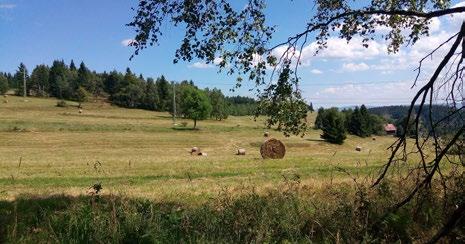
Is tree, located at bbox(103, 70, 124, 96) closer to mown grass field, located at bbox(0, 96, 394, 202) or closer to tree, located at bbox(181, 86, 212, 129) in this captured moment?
mown grass field, located at bbox(0, 96, 394, 202)

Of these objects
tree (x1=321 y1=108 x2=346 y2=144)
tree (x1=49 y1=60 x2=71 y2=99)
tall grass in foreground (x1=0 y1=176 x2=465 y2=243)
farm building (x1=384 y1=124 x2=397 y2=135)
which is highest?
tree (x1=49 y1=60 x2=71 y2=99)

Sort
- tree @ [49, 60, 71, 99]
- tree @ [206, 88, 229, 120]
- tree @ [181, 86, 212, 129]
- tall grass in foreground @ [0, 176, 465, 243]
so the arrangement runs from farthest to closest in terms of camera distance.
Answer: tree @ [49, 60, 71, 99]
tree @ [206, 88, 229, 120]
tree @ [181, 86, 212, 129]
tall grass in foreground @ [0, 176, 465, 243]

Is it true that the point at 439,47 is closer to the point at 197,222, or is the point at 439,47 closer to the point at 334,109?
the point at 197,222

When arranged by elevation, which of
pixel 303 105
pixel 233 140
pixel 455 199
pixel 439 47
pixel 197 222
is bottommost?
pixel 233 140

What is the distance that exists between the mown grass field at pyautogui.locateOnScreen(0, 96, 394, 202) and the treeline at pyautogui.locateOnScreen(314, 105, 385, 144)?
2856 millimetres

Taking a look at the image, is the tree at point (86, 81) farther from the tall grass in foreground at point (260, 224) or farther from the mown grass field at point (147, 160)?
the tall grass in foreground at point (260, 224)

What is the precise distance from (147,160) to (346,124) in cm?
6941

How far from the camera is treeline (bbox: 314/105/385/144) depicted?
241ft

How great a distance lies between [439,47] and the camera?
7070mm

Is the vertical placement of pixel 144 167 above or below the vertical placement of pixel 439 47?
below

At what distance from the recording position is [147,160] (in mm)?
31688

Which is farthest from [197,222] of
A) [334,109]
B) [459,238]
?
[334,109]

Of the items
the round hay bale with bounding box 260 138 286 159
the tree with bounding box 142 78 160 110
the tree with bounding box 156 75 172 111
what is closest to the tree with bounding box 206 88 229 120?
the tree with bounding box 156 75 172 111

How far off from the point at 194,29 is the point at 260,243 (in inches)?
222
